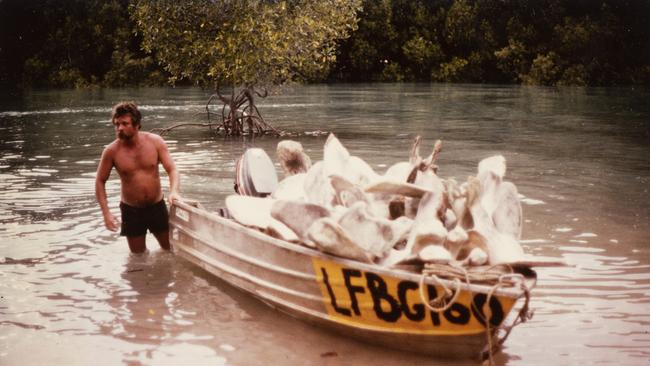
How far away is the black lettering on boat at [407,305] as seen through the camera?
17.0ft

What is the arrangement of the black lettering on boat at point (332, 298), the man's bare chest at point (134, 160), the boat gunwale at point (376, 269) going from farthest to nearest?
the man's bare chest at point (134, 160) → the black lettering on boat at point (332, 298) → the boat gunwale at point (376, 269)

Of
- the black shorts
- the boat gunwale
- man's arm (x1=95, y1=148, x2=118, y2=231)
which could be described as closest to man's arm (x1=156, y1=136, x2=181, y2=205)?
the black shorts

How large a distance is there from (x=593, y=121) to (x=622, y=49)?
34.2m

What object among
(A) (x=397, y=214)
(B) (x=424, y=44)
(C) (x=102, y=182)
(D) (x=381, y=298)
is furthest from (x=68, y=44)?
(D) (x=381, y=298)

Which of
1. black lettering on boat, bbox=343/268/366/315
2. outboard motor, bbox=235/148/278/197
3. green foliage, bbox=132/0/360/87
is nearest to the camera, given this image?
black lettering on boat, bbox=343/268/366/315

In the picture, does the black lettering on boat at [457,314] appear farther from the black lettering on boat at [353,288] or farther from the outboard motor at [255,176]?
the outboard motor at [255,176]

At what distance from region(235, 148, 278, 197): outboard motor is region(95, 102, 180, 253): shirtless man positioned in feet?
2.49

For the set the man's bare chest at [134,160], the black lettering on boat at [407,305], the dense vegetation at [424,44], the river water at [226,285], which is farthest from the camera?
the dense vegetation at [424,44]

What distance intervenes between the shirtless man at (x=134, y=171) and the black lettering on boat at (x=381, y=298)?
3.37 metres

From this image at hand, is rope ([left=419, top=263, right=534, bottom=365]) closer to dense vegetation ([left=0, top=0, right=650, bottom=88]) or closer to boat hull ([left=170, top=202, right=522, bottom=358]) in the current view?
boat hull ([left=170, top=202, right=522, bottom=358])

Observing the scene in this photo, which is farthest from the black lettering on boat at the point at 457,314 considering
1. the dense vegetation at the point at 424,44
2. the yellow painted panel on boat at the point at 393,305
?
the dense vegetation at the point at 424,44

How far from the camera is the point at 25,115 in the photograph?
33750 millimetres

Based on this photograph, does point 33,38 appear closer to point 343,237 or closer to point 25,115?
point 25,115

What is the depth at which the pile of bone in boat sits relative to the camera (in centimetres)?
541
